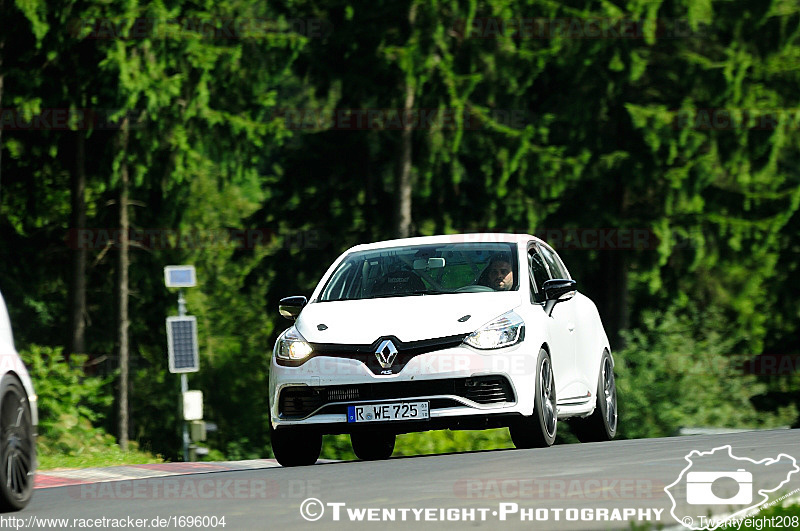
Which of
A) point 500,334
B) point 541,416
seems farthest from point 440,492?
point 541,416

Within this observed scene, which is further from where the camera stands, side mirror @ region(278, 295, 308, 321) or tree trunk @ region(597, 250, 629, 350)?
tree trunk @ region(597, 250, 629, 350)

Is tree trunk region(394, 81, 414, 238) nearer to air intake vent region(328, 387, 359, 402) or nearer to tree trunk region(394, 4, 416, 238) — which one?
tree trunk region(394, 4, 416, 238)

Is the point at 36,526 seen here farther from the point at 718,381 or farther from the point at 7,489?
the point at 718,381

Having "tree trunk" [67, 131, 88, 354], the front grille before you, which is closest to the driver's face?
the front grille

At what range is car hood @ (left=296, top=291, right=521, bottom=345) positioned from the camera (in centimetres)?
1216

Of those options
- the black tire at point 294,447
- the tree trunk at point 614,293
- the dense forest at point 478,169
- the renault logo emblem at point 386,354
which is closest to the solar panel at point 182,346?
the dense forest at point 478,169

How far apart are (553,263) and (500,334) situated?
2.90 m

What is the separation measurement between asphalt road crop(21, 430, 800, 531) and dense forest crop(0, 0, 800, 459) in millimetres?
18761

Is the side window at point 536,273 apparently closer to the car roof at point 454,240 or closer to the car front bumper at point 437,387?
the car roof at point 454,240

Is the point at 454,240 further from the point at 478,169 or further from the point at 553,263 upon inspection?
the point at 478,169

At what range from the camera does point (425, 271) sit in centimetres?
1334

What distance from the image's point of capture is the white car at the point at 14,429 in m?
9.41

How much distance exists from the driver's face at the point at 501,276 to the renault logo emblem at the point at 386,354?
55.2 inches

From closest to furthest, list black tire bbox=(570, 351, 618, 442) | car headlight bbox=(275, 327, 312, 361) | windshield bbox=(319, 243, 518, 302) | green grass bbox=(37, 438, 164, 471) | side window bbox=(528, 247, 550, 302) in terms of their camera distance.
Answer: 1. car headlight bbox=(275, 327, 312, 361)
2. windshield bbox=(319, 243, 518, 302)
3. side window bbox=(528, 247, 550, 302)
4. black tire bbox=(570, 351, 618, 442)
5. green grass bbox=(37, 438, 164, 471)
